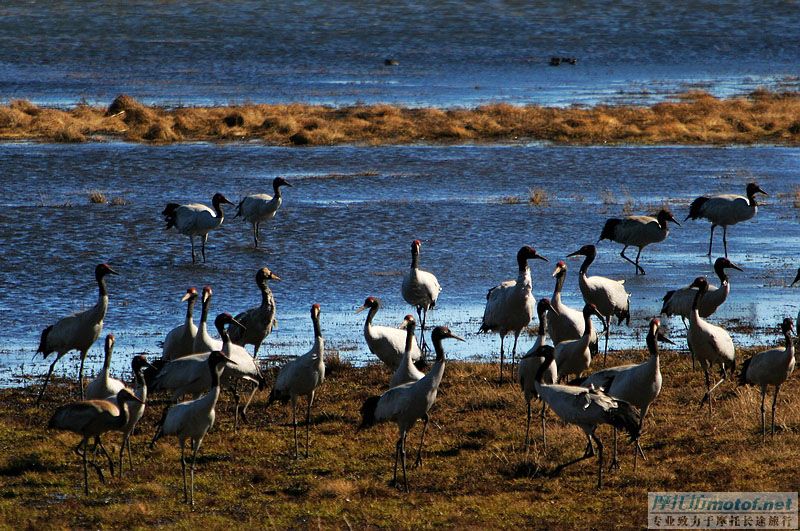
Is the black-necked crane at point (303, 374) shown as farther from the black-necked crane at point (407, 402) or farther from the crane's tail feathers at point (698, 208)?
the crane's tail feathers at point (698, 208)

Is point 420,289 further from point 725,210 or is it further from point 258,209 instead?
point 725,210

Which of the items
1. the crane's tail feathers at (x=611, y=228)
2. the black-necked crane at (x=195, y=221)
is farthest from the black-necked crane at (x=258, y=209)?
the crane's tail feathers at (x=611, y=228)

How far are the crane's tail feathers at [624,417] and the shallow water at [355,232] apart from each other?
5065 millimetres

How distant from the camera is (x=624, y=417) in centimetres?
927

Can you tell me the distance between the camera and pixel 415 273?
48.5 feet

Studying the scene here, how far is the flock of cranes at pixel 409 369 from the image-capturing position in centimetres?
938

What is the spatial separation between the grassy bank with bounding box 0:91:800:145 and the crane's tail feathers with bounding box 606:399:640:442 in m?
24.0

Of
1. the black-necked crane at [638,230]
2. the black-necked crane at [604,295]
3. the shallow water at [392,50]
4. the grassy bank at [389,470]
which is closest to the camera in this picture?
the grassy bank at [389,470]

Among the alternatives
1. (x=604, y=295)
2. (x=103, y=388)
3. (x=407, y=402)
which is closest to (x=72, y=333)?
(x=103, y=388)

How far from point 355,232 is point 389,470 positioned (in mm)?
11457

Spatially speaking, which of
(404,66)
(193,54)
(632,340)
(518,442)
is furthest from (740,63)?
(518,442)

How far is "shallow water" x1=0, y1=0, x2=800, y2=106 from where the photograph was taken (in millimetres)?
49844

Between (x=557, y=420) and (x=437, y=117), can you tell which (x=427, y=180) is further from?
(x=557, y=420)

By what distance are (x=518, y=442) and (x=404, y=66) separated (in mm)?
53769
